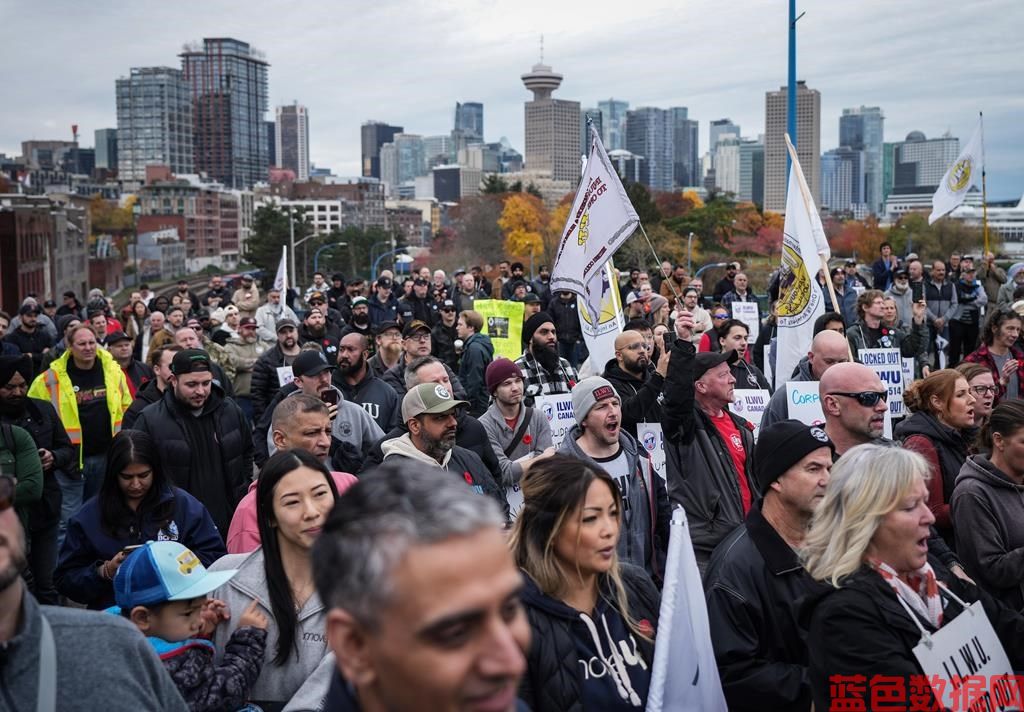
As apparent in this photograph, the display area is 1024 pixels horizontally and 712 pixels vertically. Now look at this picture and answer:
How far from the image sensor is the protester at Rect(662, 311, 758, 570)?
590cm

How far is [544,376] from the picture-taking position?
9508mm

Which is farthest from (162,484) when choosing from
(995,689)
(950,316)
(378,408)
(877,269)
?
(877,269)

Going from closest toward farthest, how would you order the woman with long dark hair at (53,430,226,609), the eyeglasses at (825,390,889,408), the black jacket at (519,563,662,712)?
the black jacket at (519,563,662,712) < the woman with long dark hair at (53,430,226,609) < the eyeglasses at (825,390,889,408)

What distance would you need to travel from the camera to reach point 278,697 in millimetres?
3812

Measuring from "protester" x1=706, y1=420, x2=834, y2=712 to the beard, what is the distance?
5180mm

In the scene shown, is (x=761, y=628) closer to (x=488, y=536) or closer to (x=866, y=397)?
(x=866, y=397)

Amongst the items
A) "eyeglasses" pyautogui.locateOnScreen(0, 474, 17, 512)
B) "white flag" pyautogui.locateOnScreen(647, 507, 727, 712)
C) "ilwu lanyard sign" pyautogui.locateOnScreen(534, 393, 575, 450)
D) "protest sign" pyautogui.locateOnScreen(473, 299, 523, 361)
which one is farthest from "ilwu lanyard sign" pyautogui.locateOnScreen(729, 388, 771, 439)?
"eyeglasses" pyautogui.locateOnScreen(0, 474, 17, 512)

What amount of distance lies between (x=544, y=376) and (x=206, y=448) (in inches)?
131

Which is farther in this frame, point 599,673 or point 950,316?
point 950,316

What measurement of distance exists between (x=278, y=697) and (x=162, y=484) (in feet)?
6.50

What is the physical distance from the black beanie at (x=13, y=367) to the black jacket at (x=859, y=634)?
6.19 metres

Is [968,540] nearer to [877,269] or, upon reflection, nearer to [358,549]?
[358,549]

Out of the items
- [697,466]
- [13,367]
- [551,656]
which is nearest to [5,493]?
[551,656]

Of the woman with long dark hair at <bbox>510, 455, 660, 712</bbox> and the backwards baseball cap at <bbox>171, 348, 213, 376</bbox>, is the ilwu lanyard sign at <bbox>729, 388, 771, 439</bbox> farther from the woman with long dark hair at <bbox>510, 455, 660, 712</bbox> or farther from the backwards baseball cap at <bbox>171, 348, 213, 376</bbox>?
the woman with long dark hair at <bbox>510, 455, 660, 712</bbox>
